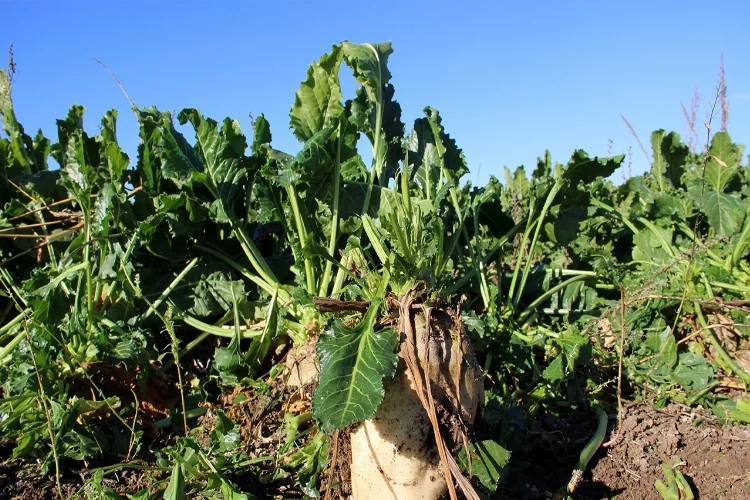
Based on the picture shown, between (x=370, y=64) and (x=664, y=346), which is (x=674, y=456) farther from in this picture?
(x=370, y=64)

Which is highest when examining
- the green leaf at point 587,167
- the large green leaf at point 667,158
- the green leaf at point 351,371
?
the large green leaf at point 667,158

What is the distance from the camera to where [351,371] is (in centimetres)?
220

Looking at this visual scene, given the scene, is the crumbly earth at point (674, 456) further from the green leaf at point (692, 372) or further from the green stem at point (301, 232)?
the green stem at point (301, 232)

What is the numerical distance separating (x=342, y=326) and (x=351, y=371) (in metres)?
0.19

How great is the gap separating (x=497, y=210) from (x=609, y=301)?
33.9 inches

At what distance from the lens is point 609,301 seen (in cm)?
388

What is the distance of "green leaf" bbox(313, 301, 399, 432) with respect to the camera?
6.86 feet

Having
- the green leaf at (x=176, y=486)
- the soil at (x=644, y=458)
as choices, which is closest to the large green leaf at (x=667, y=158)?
the soil at (x=644, y=458)

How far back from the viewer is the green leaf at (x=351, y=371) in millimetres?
2092

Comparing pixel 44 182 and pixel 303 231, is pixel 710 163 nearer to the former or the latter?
pixel 303 231

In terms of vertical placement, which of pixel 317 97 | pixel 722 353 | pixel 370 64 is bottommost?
pixel 722 353

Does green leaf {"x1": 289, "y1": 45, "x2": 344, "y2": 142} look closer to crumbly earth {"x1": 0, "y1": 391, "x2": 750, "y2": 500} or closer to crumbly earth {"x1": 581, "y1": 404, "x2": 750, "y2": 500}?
crumbly earth {"x1": 0, "y1": 391, "x2": 750, "y2": 500}

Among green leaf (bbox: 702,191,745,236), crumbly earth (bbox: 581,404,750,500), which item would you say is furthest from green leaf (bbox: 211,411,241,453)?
green leaf (bbox: 702,191,745,236)

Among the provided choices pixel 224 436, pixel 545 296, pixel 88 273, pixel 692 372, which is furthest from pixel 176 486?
pixel 692 372
